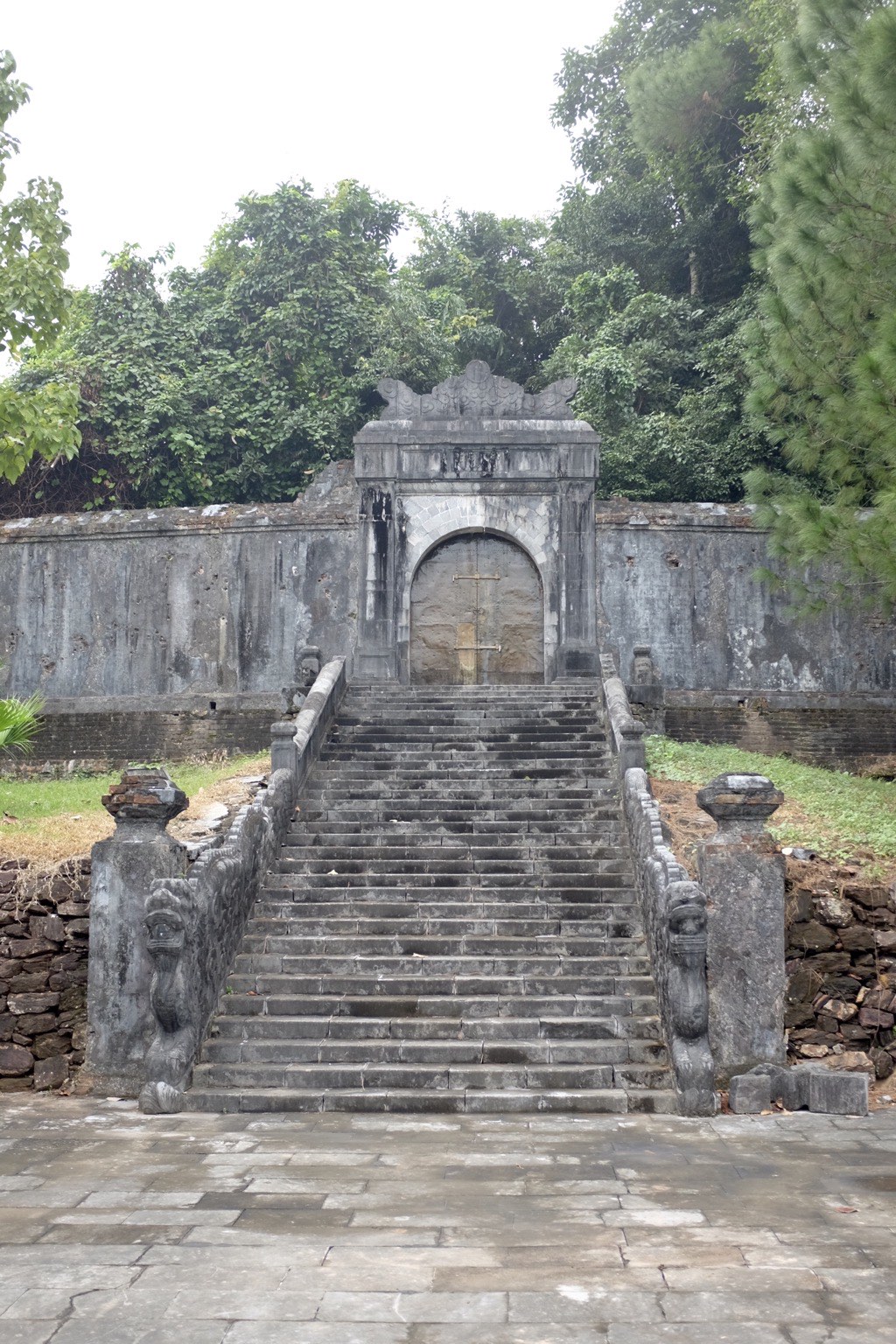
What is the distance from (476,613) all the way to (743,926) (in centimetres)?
864

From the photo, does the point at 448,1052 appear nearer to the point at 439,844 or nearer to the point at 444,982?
the point at 444,982

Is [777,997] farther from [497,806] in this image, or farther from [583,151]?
[583,151]

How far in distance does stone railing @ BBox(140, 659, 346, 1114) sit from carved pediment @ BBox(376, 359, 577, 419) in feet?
24.3

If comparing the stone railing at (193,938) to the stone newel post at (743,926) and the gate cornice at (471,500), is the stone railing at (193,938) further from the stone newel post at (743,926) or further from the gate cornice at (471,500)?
the gate cornice at (471,500)

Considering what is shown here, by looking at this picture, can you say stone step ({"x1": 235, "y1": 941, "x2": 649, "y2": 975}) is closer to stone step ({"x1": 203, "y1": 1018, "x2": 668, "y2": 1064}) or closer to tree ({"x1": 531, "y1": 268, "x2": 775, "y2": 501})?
stone step ({"x1": 203, "y1": 1018, "x2": 668, "y2": 1064})

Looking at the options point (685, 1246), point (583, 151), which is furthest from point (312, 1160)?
point (583, 151)

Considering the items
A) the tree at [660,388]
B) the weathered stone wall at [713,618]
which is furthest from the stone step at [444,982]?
the tree at [660,388]

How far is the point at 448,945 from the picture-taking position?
9.30m

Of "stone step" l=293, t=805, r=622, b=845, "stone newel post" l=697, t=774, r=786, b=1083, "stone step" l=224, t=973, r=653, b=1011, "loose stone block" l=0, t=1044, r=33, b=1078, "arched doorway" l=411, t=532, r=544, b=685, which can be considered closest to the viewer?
"stone newel post" l=697, t=774, r=786, b=1083

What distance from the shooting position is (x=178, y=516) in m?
18.4

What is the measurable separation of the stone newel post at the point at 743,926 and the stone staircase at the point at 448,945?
0.48 meters

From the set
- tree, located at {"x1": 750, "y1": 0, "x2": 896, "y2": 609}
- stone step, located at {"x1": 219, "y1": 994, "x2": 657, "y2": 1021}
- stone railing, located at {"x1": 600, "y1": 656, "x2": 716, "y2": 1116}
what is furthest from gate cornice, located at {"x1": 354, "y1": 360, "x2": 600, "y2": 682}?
stone step, located at {"x1": 219, "y1": 994, "x2": 657, "y2": 1021}

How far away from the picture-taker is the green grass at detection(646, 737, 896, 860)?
1002 cm

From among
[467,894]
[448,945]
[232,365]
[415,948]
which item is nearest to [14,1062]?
[415,948]
